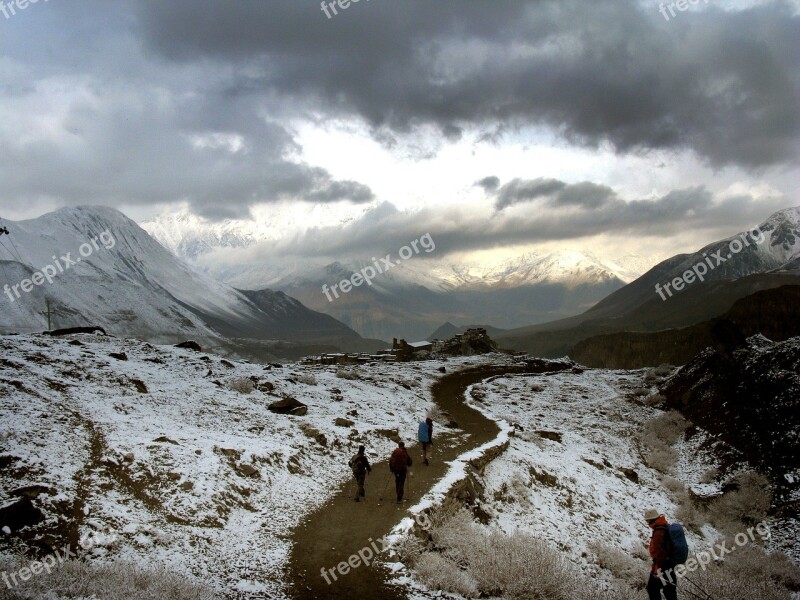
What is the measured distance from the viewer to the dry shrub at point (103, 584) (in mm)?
11008

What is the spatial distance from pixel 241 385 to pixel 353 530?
60.7 feet

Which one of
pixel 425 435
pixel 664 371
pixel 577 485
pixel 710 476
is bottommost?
pixel 710 476

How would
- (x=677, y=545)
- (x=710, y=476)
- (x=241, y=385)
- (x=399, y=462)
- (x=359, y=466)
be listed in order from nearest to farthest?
(x=677, y=545)
(x=399, y=462)
(x=359, y=466)
(x=710, y=476)
(x=241, y=385)

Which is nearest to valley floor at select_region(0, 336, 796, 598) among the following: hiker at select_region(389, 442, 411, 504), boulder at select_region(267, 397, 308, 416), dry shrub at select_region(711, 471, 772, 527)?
boulder at select_region(267, 397, 308, 416)

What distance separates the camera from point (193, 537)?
50.4 ft

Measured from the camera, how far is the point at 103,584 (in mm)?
11484

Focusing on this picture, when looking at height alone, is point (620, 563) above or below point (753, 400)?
below

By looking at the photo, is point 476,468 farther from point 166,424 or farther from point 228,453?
point 166,424

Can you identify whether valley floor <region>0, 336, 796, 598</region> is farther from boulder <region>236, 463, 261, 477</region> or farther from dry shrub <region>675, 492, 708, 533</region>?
dry shrub <region>675, 492, 708, 533</region>

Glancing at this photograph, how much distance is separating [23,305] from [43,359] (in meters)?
197

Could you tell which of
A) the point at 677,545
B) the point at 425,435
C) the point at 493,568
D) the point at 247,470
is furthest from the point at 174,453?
the point at 677,545

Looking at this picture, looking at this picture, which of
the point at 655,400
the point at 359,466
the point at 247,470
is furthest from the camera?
the point at 655,400

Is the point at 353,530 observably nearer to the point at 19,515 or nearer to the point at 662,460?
the point at 19,515

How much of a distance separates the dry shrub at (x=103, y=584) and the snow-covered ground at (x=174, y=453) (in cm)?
124
